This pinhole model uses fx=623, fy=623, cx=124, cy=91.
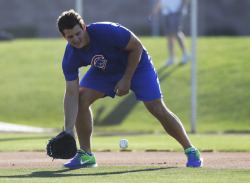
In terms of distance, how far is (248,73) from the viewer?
17594mm

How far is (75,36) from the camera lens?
6898mm

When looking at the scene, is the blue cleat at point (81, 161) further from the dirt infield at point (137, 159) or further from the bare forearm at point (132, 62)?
the bare forearm at point (132, 62)

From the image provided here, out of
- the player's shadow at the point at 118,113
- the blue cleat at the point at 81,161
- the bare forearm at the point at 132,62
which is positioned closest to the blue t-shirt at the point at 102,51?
the bare forearm at the point at 132,62

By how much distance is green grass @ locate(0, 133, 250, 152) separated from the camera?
10.5 metres

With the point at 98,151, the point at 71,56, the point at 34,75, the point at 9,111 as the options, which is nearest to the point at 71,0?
the point at 34,75

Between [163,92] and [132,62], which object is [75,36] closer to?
[132,62]

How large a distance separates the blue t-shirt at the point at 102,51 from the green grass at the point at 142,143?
3233 millimetres

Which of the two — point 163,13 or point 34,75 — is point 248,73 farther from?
point 34,75

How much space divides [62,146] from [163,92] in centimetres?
998

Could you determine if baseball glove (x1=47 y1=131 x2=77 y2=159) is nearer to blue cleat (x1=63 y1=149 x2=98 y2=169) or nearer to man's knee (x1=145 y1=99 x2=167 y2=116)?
blue cleat (x1=63 y1=149 x2=98 y2=169)

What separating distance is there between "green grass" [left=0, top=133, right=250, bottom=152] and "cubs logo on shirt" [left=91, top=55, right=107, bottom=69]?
3285 millimetres

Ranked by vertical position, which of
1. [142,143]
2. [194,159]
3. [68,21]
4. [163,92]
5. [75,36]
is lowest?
[163,92]

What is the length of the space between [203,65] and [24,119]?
556 centimetres

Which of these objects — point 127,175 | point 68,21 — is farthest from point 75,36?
point 127,175
